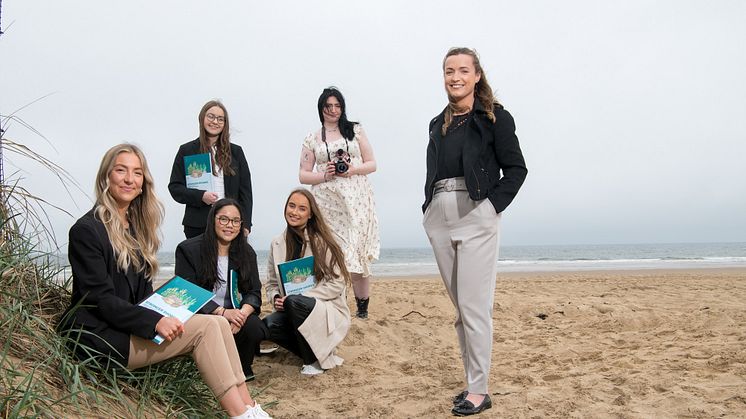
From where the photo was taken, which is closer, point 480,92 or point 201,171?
point 480,92

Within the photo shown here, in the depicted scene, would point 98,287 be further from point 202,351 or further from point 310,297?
point 310,297

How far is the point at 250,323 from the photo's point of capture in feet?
12.0

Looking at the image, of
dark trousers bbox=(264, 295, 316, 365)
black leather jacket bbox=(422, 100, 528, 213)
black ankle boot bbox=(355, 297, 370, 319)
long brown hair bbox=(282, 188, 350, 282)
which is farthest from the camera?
black ankle boot bbox=(355, 297, 370, 319)

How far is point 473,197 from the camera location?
304 cm

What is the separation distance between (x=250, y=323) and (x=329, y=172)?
1576 millimetres

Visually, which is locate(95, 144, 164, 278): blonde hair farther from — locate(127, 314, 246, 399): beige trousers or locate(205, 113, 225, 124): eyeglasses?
locate(205, 113, 225, 124): eyeglasses

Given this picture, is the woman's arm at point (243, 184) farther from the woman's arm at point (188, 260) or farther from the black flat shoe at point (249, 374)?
the black flat shoe at point (249, 374)

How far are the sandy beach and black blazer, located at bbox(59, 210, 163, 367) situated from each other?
1036 mm

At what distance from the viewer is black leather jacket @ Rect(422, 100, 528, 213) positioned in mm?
3053

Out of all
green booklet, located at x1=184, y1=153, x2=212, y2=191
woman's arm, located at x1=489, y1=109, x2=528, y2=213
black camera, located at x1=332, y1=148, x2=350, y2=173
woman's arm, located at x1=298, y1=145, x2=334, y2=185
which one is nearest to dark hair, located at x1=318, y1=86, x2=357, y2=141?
black camera, located at x1=332, y1=148, x2=350, y2=173

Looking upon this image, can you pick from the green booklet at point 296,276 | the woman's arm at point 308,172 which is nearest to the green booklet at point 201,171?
the green booklet at point 296,276

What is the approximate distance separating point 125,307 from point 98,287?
0.13 meters

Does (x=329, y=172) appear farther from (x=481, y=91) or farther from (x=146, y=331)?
(x=146, y=331)

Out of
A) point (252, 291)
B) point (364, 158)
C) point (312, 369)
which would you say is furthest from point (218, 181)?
point (312, 369)
